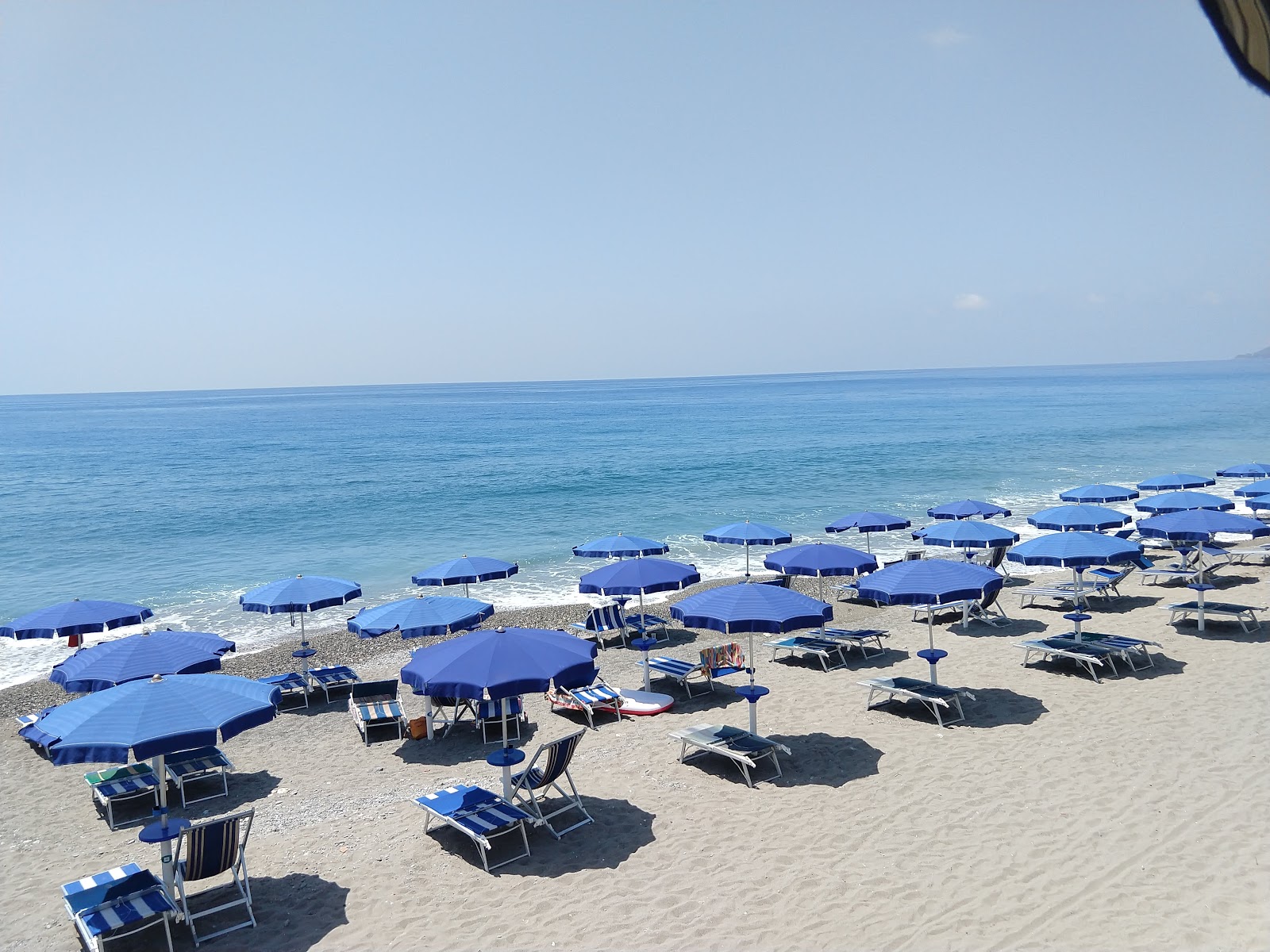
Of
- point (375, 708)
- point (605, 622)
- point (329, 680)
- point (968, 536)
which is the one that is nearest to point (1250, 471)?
point (968, 536)

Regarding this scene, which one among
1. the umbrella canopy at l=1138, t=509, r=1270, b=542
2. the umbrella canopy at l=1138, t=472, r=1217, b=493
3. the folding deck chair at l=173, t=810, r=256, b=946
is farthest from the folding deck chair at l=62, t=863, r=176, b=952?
the umbrella canopy at l=1138, t=472, r=1217, b=493

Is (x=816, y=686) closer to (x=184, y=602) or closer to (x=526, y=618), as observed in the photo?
(x=526, y=618)

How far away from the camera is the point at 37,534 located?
33344mm

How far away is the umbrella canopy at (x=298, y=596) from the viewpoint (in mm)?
12953

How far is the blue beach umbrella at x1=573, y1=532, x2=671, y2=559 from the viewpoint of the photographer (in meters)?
16.8

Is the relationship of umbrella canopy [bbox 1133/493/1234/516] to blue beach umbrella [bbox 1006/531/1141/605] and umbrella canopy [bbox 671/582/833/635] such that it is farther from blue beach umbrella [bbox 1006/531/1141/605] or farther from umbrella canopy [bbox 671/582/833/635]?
umbrella canopy [bbox 671/582/833/635]

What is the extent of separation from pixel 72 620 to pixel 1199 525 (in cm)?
1824

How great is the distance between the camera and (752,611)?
908cm

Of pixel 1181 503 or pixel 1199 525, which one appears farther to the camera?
pixel 1181 503

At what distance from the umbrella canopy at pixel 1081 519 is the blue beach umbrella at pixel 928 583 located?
5.50m

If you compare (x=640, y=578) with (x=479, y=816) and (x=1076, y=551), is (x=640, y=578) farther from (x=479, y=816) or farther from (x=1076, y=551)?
(x=1076, y=551)

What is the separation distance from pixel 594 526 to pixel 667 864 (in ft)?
82.8

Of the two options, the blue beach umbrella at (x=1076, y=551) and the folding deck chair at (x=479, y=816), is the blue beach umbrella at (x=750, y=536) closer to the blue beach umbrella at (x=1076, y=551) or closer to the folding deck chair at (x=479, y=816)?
the blue beach umbrella at (x=1076, y=551)

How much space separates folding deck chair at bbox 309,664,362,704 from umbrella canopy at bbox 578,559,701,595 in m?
3.84
